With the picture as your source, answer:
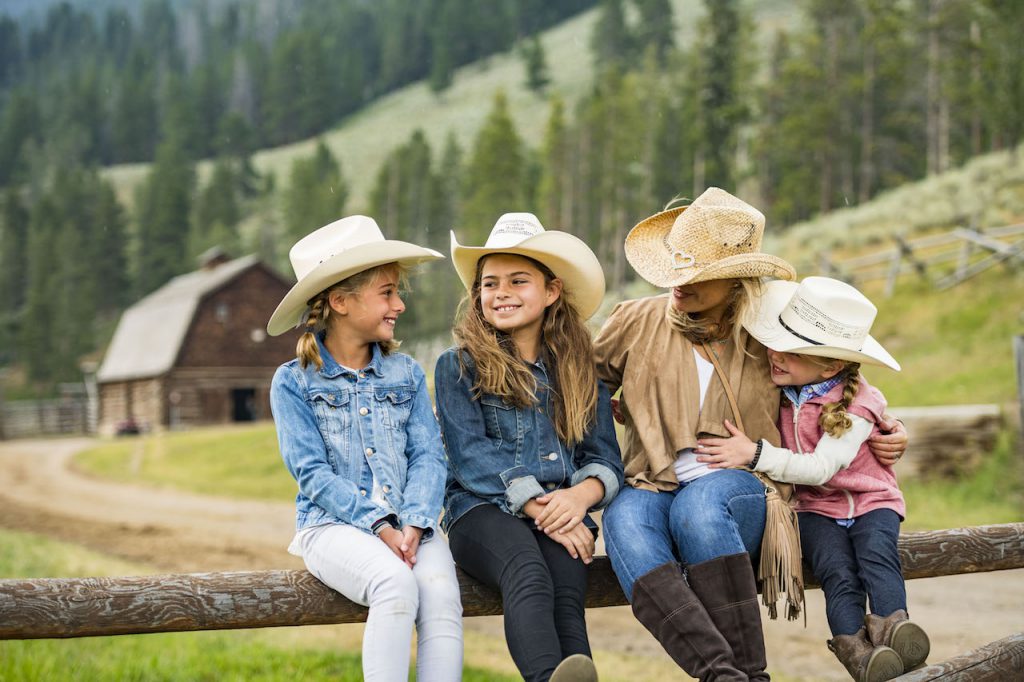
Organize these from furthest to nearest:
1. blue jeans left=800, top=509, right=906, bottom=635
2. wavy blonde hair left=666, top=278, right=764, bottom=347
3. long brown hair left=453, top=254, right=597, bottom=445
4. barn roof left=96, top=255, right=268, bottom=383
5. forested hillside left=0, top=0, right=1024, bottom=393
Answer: forested hillside left=0, top=0, right=1024, bottom=393
barn roof left=96, top=255, right=268, bottom=383
wavy blonde hair left=666, top=278, right=764, bottom=347
long brown hair left=453, top=254, right=597, bottom=445
blue jeans left=800, top=509, right=906, bottom=635

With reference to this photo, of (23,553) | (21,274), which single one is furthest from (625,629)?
(21,274)

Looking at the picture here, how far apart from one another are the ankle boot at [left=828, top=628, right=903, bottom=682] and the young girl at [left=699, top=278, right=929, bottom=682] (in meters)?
0.02

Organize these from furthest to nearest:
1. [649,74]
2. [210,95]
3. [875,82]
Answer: [210,95] < [649,74] < [875,82]

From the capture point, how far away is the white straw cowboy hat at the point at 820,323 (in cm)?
328

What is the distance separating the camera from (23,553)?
10883mm

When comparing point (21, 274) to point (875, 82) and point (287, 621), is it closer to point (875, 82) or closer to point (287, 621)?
point (875, 82)

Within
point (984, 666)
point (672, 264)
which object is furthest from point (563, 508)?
point (984, 666)

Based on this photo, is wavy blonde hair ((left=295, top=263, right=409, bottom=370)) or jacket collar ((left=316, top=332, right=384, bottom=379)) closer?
jacket collar ((left=316, top=332, right=384, bottom=379))

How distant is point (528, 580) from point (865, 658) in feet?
3.52

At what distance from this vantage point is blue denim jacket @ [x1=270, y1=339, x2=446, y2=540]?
3016 mm

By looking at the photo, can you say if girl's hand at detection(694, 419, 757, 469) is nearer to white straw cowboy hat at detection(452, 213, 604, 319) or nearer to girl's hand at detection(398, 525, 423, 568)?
white straw cowboy hat at detection(452, 213, 604, 319)

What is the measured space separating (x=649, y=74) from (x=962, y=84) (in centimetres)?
1953

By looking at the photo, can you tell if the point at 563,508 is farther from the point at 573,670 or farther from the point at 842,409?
the point at 842,409

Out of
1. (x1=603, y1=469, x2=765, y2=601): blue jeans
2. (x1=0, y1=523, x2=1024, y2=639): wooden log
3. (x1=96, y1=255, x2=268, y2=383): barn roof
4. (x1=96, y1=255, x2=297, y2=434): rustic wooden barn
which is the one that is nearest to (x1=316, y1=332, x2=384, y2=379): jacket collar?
(x1=0, y1=523, x2=1024, y2=639): wooden log
